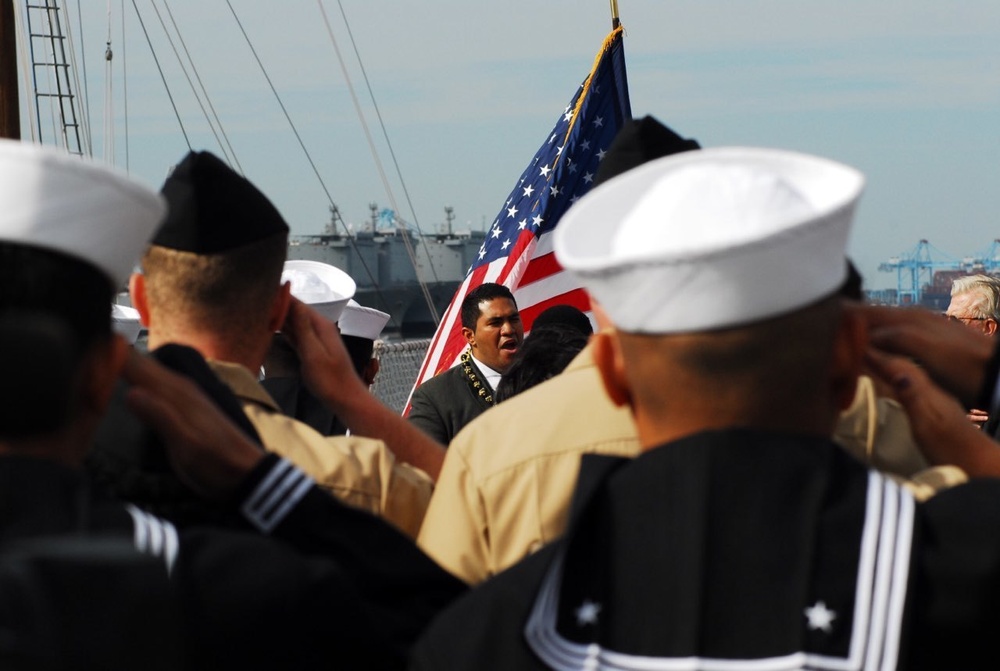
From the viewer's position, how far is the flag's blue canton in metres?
9.24

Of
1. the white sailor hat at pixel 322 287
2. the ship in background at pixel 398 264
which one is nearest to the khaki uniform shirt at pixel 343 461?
the white sailor hat at pixel 322 287

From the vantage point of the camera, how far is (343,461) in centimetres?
252

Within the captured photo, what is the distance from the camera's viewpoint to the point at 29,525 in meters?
1.48

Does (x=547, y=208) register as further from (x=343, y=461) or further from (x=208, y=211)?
(x=343, y=461)

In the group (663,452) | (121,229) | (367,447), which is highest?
(121,229)

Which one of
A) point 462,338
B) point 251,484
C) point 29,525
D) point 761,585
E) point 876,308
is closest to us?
point 29,525

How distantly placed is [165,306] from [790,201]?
1.44 meters

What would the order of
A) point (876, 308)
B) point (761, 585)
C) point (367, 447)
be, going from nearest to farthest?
point (761, 585), point (876, 308), point (367, 447)

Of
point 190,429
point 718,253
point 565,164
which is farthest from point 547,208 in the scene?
point 718,253

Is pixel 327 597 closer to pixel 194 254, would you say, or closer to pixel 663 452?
pixel 663 452

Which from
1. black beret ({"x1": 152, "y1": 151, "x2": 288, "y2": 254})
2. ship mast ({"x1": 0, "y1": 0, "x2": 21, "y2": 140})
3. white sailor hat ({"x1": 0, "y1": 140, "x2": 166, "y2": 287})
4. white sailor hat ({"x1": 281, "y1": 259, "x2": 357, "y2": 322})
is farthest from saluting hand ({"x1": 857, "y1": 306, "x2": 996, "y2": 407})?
ship mast ({"x1": 0, "y1": 0, "x2": 21, "y2": 140})

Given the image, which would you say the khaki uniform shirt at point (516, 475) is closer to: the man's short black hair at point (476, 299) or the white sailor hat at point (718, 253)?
the white sailor hat at point (718, 253)

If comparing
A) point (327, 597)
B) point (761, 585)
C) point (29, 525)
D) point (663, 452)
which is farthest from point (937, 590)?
point (29, 525)

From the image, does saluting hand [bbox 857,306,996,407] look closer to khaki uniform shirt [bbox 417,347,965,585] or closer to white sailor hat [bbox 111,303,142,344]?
khaki uniform shirt [bbox 417,347,965,585]
